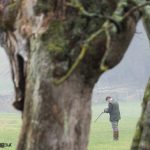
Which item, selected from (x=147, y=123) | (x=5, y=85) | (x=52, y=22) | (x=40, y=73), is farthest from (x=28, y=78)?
(x=5, y=85)

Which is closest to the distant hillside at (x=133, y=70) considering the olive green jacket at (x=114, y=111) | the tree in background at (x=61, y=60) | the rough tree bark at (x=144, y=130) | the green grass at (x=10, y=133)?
the green grass at (x=10, y=133)

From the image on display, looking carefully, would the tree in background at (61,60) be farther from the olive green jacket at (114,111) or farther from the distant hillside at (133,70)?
the distant hillside at (133,70)

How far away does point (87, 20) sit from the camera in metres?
4.70

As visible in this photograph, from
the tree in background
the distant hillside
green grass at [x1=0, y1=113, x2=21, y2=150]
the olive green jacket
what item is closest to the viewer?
the tree in background

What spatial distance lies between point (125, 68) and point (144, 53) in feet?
11.3

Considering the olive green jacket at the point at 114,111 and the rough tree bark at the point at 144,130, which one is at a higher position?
the rough tree bark at the point at 144,130

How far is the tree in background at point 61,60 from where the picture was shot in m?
4.66

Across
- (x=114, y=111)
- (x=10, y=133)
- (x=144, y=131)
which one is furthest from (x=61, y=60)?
(x=10, y=133)

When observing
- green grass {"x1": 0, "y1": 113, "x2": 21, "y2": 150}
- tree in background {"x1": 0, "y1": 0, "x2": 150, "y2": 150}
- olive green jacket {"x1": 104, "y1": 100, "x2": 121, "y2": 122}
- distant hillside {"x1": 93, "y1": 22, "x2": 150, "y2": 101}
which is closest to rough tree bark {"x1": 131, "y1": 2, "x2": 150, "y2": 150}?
tree in background {"x1": 0, "y1": 0, "x2": 150, "y2": 150}

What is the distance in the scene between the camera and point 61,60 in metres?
4.66

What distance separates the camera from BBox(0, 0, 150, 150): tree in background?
15.3 ft

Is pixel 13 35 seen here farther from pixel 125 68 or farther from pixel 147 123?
pixel 125 68

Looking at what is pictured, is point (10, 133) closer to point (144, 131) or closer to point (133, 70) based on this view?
point (144, 131)

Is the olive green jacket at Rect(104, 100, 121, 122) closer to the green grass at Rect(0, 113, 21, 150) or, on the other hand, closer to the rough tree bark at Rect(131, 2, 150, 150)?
the green grass at Rect(0, 113, 21, 150)
